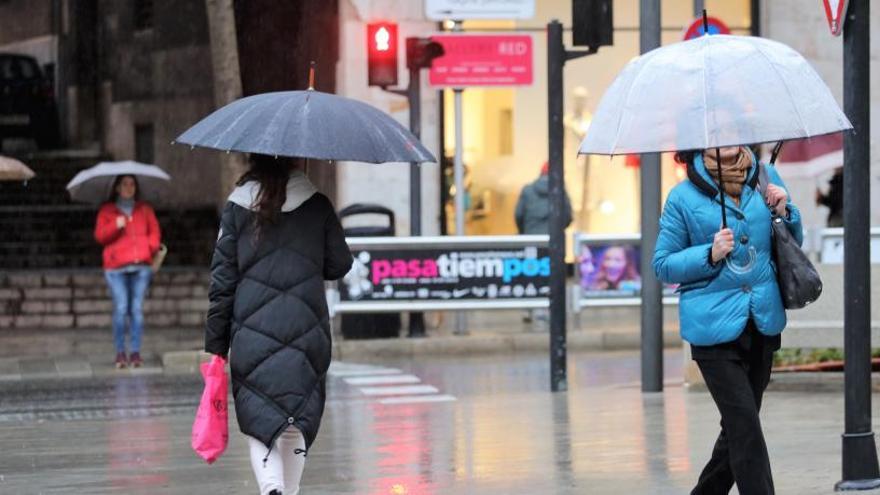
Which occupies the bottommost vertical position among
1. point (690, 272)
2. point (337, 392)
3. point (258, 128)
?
point (337, 392)

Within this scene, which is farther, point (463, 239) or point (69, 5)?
point (69, 5)

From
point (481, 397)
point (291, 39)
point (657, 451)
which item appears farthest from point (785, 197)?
point (291, 39)

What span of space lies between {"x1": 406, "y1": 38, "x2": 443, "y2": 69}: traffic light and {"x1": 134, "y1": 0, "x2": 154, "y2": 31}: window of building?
13.3 m

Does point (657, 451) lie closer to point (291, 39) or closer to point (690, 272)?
point (690, 272)

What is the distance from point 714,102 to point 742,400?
1126 mm

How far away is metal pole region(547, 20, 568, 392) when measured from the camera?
1387 centimetres

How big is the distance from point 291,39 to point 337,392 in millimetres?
11537

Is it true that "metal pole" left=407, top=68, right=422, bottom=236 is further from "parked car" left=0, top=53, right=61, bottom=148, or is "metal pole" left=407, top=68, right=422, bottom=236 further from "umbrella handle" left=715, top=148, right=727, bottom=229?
"parked car" left=0, top=53, right=61, bottom=148

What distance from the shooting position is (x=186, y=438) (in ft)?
38.1

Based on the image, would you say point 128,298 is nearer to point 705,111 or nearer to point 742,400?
point 742,400

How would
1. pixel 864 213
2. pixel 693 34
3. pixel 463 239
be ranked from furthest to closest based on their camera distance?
pixel 463 239, pixel 693 34, pixel 864 213

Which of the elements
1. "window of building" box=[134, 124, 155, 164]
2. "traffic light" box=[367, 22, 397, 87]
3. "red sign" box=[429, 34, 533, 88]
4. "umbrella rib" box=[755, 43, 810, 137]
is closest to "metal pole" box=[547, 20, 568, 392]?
"traffic light" box=[367, 22, 397, 87]

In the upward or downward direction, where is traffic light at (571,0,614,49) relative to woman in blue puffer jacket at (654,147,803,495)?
upward

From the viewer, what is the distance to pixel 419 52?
18594mm
